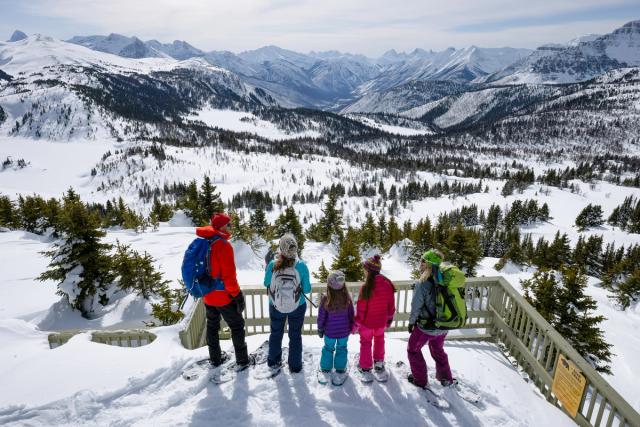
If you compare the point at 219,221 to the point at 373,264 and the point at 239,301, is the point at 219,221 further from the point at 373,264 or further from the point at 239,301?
the point at 373,264

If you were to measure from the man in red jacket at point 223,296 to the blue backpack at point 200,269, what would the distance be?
0.07 m

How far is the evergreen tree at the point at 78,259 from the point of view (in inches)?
558

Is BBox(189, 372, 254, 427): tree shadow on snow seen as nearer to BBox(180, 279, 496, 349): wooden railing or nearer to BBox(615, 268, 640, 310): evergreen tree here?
BBox(180, 279, 496, 349): wooden railing

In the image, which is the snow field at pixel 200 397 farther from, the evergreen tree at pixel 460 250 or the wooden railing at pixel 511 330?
the evergreen tree at pixel 460 250

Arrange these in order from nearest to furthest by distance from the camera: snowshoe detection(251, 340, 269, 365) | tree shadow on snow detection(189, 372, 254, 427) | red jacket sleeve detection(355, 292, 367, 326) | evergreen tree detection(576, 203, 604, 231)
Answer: tree shadow on snow detection(189, 372, 254, 427)
red jacket sleeve detection(355, 292, 367, 326)
snowshoe detection(251, 340, 269, 365)
evergreen tree detection(576, 203, 604, 231)

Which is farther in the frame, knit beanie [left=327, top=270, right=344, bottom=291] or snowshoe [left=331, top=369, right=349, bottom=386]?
snowshoe [left=331, top=369, right=349, bottom=386]

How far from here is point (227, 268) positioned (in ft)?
18.0

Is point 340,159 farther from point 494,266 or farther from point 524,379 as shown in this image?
point 524,379

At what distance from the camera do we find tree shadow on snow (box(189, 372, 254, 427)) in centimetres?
508

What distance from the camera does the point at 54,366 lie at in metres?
5.77

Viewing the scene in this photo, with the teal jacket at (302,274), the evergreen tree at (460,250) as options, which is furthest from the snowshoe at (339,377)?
the evergreen tree at (460,250)

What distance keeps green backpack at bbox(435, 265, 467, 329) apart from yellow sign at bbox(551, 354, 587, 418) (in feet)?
5.40

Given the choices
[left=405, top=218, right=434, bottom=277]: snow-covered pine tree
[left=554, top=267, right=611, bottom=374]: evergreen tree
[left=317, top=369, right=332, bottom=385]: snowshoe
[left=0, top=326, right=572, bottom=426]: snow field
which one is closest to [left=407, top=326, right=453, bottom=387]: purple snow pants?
[left=0, top=326, right=572, bottom=426]: snow field

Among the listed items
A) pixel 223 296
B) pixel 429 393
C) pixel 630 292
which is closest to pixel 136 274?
pixel 223 296
